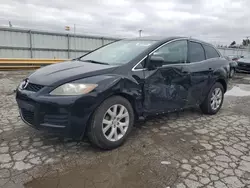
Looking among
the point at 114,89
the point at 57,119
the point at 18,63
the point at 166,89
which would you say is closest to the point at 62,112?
the point at 57,119

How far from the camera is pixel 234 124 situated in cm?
424

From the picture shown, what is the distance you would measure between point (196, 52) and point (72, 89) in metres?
2.76

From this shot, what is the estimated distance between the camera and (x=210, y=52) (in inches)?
189

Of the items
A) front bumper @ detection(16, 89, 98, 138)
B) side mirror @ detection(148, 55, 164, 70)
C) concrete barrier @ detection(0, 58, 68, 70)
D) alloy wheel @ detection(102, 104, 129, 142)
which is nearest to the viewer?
front bumper @ detection(16, 89, 98, 138)

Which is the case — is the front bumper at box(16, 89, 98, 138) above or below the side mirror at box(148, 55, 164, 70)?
below

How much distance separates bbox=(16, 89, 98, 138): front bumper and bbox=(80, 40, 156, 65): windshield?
95 cm

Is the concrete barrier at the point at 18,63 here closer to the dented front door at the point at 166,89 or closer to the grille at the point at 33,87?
the grille at the point at 33,87

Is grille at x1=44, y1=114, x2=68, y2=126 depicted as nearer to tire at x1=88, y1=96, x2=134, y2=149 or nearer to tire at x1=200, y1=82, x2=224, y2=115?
tire at x1=88, y1=96, x2=134, y2=149

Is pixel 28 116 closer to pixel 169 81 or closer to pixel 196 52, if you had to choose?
pixel 169 81

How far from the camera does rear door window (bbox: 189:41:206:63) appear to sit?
4.25 m

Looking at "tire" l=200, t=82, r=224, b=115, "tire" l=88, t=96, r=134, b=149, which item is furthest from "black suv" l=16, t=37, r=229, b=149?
"tire" l=200, t=82, r=224, b=115

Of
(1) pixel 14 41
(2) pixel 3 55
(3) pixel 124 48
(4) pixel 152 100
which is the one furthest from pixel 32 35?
(4) pixel 152 100

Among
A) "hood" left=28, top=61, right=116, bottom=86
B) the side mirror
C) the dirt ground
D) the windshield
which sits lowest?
the dirt ground

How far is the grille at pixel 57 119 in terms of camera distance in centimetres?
268
